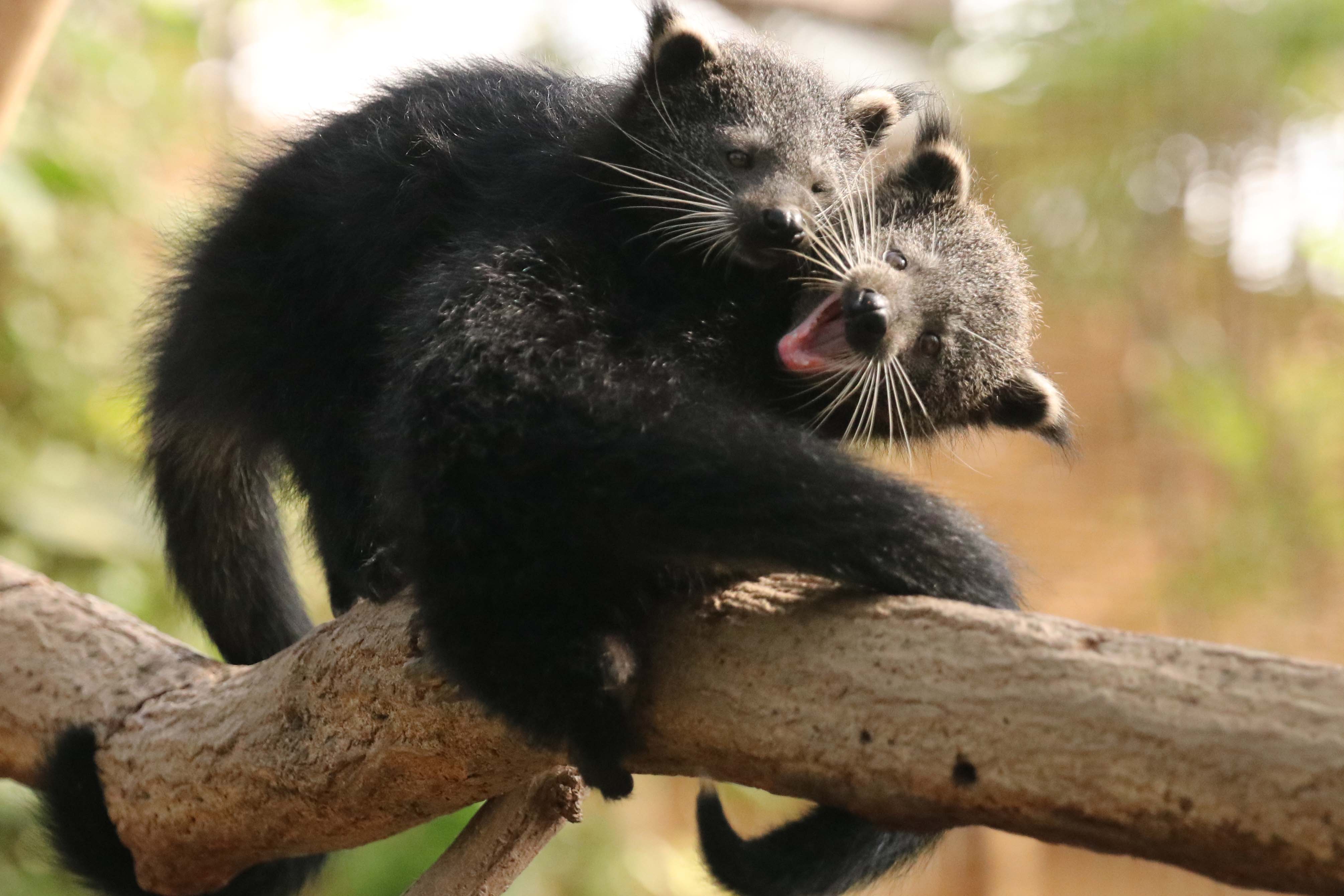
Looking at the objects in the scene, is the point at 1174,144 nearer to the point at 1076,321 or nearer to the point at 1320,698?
the point at 1076,321

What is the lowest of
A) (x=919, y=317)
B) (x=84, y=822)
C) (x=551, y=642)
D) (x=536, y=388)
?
(x=84, y=822)

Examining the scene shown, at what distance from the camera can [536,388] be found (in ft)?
5.86

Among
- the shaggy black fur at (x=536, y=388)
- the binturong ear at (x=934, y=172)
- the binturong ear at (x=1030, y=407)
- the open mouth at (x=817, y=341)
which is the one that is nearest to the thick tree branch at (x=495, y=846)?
the shaggy black fur at (x=536, y=388)

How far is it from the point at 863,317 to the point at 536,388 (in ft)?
2.30

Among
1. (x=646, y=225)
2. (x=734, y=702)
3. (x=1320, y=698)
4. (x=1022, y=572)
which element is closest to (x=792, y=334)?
(x=646, y=225)

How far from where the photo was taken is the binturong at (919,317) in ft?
7.39

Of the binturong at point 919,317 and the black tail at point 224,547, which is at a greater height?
the binturong at point 919,317

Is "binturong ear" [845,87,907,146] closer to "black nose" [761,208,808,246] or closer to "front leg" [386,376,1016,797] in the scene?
"black nose" [761,208,808,246]

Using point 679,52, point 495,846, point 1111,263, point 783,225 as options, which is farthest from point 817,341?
point 1111,263

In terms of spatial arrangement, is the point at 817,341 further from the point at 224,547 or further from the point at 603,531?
the point at 224,547

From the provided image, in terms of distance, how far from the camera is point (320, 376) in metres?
2.37

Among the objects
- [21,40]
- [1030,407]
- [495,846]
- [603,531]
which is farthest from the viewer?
[21,40]

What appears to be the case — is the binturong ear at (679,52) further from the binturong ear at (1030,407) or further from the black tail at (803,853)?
the black tail at (803,853)

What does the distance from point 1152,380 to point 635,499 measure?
673 cm
